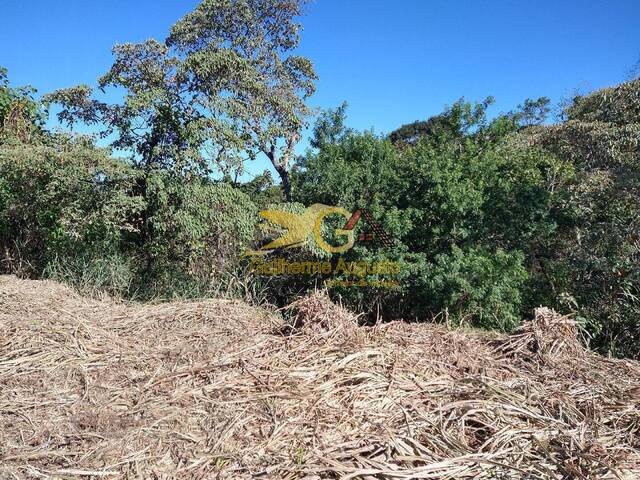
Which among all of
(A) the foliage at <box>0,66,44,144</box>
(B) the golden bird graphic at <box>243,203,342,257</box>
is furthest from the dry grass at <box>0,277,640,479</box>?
(A) the foliage at <box>0,66,44,144</box>

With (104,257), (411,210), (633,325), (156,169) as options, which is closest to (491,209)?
(411,210)

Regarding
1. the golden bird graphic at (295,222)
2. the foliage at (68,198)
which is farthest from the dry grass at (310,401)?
the golden bird graphic at (295,222)

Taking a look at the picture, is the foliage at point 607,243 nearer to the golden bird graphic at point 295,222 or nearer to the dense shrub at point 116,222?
the golden bird graphic at point 295,222

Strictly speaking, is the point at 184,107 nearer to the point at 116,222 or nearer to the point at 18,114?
the point at 116,222

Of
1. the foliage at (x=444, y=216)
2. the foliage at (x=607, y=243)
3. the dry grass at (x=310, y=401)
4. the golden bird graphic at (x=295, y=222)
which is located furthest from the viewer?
the golden bird graphic at (x=295, y=222)

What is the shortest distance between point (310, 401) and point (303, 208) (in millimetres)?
4837

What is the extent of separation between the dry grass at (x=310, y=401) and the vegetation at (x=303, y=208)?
2109 mm

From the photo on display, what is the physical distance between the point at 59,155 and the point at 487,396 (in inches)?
252

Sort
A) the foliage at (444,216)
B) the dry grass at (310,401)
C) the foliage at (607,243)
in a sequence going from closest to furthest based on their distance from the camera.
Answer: the dry grass at (310,401), the foliage at (607,243), the foliage at (444,216)

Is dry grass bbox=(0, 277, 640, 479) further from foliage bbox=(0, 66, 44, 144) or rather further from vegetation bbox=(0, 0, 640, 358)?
foliage bbox=(0, 66, 44, 144)

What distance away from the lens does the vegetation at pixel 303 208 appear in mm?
6164

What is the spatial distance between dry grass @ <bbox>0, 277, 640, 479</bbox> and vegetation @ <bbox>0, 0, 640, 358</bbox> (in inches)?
83.0

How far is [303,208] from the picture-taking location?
743 cm

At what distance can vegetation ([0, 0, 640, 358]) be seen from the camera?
616 centimetres
